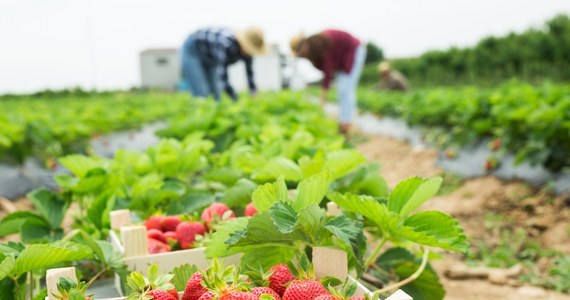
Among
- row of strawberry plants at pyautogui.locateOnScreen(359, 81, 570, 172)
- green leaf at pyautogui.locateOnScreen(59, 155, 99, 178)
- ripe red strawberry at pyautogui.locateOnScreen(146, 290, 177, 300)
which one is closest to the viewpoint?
ripe red strawberry at pyautogui.locateOnScreen(146, 290, 177, 300)

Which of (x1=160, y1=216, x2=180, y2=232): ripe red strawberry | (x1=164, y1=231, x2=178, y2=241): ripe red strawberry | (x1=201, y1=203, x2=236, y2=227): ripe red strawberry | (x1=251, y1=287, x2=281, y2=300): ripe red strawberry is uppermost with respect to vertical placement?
(x1=251, y1=287, x2=281, y2=300): ripe red strawberry

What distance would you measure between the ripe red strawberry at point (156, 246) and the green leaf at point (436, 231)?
765mm

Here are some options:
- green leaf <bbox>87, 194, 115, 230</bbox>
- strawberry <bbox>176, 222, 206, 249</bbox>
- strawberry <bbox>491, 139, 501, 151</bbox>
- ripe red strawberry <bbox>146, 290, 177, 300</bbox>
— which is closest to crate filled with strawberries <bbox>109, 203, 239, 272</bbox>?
strawberry <bbox>176, 222, 206, 249</bbox>

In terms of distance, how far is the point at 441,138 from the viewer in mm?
8812

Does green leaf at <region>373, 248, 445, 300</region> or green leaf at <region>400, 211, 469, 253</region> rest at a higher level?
green leaf at <region>400, 211, 469, 253</region>

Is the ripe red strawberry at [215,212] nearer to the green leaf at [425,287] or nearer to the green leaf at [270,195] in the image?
the green leaf at [270,195]

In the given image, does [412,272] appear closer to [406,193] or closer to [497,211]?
[406,193]

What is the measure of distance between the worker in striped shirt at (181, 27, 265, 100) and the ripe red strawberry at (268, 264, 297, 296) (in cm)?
725

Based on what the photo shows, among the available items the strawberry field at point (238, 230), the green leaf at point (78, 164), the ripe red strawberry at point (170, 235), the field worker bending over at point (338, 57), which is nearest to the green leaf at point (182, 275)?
the strawberry field at point (238, 230)

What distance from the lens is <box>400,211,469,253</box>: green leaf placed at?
1.57 m

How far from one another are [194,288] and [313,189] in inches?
15.6

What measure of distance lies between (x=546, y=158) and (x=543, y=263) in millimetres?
1757

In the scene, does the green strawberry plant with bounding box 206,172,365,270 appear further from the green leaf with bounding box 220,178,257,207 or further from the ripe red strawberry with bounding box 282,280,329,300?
the green leaf with bounding box 220,178,257,207

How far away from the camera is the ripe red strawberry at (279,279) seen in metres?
1.42
